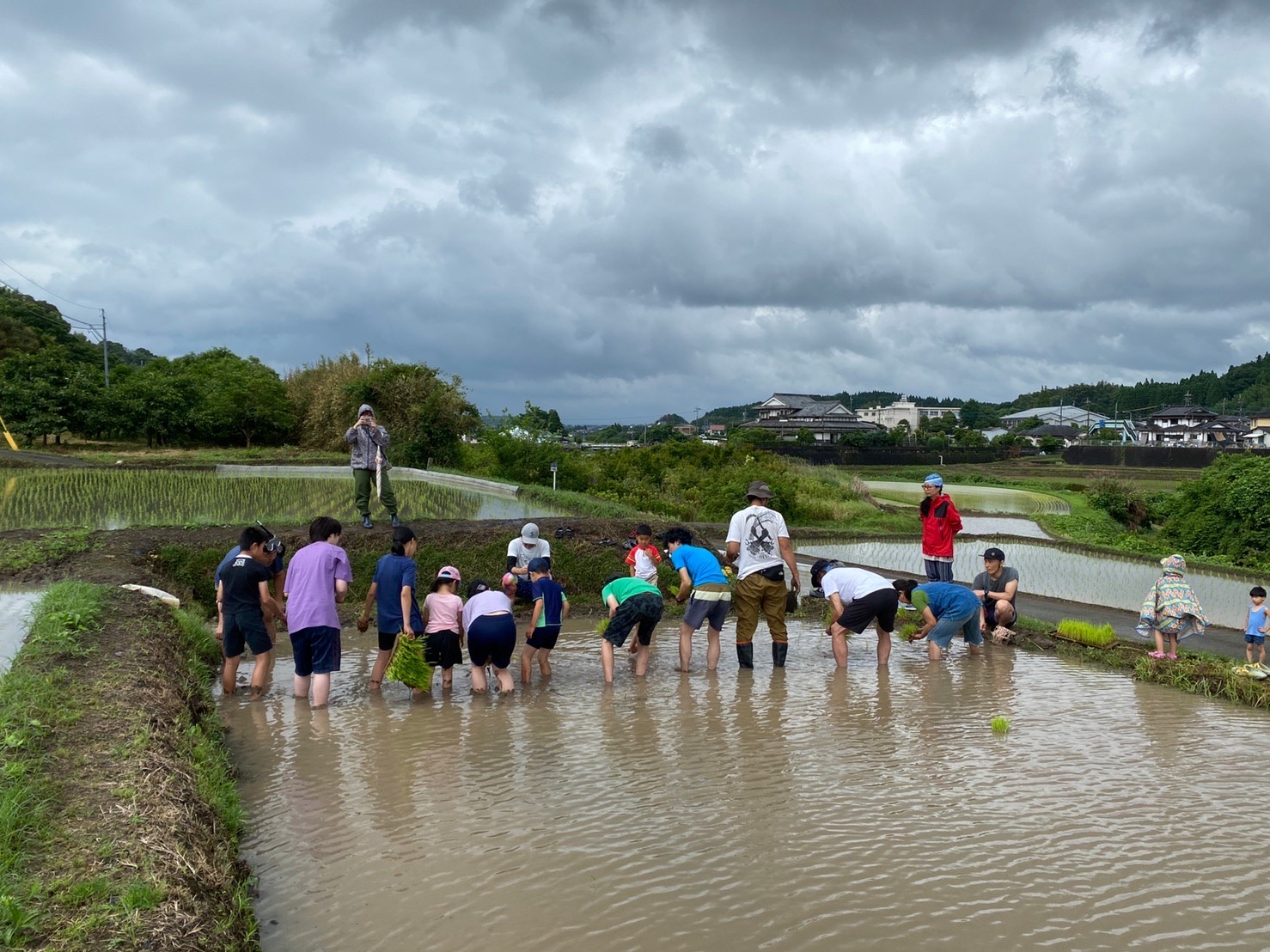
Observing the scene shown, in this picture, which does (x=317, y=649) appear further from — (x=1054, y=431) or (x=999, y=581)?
(x=1054, y=431)

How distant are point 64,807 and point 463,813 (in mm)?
2025

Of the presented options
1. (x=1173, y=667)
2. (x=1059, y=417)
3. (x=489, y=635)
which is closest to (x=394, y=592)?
(x=489, y=635)

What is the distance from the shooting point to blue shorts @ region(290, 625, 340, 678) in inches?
300

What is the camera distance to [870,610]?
358 inches

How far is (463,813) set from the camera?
5410 mm

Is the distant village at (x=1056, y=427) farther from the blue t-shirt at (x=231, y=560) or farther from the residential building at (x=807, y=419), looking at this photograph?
the blue t-shirt at (x=231, y=560)

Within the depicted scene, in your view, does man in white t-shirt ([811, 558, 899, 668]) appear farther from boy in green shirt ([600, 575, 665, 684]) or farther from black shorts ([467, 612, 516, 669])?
black shorts ([467, 612, 516, 669])

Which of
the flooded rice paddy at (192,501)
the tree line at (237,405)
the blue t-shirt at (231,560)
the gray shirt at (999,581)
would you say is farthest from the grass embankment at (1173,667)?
the tree line at (237,405)

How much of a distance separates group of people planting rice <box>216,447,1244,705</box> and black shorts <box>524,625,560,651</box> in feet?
0.05

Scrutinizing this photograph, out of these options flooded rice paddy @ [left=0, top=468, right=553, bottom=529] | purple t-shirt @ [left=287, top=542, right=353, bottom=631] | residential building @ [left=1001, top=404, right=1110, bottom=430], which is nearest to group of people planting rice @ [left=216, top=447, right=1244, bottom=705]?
purple t-shirt @ [left=287, top=542, right=353, bottom=631]

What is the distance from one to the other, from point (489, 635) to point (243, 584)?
2151 millimetres

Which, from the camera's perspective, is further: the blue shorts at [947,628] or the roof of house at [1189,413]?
the roof of house at [1189,413]

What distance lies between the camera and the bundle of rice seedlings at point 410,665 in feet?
25.8

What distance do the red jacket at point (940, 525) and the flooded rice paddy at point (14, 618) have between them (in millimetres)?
9012
